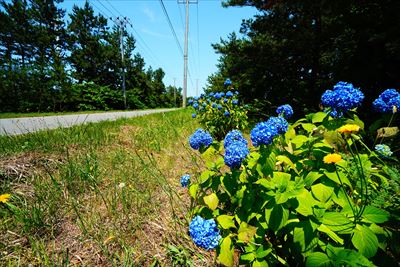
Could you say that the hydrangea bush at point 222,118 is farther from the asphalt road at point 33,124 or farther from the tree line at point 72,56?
the tree line at point 72,56

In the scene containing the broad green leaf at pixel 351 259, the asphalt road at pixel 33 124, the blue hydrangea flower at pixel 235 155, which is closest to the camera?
the broad green leaf at pixel 351 259

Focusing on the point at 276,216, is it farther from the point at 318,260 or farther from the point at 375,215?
the point at 375,215

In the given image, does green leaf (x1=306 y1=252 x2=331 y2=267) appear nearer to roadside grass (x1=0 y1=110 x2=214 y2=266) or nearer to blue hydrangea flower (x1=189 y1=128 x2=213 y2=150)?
roadside grass (x1=0 y1=110 x2=214 y2=266)

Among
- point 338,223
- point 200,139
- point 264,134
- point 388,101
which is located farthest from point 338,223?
point 388,101

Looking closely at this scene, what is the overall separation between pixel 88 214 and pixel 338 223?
182cm

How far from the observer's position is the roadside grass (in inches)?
58.6

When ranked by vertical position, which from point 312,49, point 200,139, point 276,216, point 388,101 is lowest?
point 276,216

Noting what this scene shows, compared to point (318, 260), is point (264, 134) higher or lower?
higher

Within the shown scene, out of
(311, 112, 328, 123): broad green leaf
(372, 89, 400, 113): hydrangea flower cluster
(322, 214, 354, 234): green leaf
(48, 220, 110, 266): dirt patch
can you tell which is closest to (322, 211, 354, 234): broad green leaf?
(322, 214, 354, 234): green leaf

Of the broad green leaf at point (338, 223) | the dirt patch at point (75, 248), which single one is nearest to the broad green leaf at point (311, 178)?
the broad green leaf at point (338, 223)

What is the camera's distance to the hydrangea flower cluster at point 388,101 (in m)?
1.57

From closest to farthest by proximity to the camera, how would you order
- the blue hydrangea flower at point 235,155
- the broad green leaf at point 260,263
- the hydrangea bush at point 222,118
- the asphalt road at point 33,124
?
the broad green leaf at point 260,263 → the blue hydrangea flower at point 235,155 → the hydrangea bush at point 222,118 → the asphalt road at point 33,124

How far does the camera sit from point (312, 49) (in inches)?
328

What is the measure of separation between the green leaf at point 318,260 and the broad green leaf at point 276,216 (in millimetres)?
174
